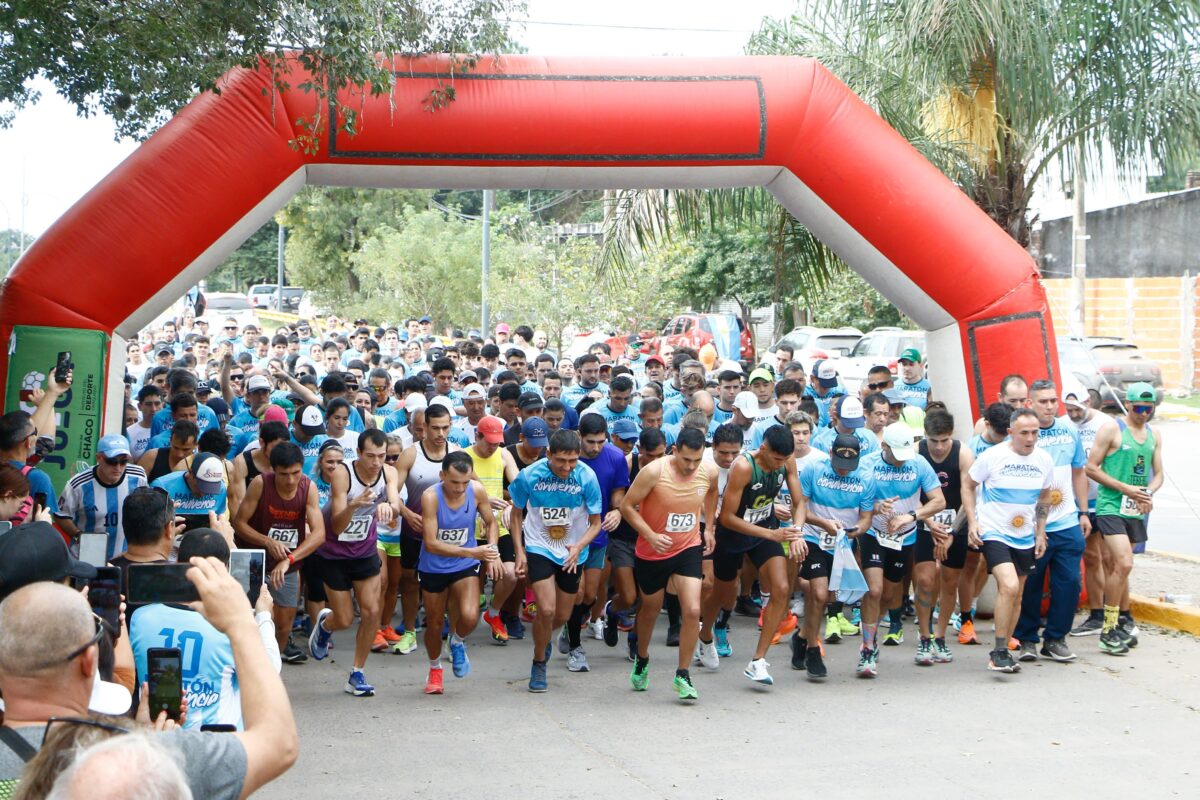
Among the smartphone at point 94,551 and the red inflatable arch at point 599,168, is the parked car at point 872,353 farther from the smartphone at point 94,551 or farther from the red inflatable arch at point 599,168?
the smartphone at point 94,551

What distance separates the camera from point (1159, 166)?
12125 millimetres

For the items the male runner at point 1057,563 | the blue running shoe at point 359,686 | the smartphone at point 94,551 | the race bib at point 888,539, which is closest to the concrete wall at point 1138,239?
the male runner at point 1057,563

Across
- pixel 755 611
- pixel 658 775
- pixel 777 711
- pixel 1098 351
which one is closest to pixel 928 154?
pixel 755 611

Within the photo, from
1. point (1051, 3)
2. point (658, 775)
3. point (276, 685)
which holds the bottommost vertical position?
point (658, 775)

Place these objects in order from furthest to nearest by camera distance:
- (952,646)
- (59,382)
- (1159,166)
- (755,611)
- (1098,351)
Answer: (1098,351)
(1159,166)
(755,611)
(952,646)
(59,382)

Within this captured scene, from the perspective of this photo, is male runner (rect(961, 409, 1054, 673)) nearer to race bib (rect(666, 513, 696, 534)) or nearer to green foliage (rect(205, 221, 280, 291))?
race bib (rect(666, 513, 696, 534))

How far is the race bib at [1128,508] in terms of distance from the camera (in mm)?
9555

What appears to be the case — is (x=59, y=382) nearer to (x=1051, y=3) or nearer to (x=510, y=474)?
(x=510, y=474)

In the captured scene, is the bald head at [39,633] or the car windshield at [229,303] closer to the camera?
the bald head at [39,633]

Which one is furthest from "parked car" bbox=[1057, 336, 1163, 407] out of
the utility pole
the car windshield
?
the car windshield

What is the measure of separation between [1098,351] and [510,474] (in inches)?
757

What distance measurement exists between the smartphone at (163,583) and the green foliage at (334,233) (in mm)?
42067

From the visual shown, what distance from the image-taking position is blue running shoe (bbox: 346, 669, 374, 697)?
331 inches

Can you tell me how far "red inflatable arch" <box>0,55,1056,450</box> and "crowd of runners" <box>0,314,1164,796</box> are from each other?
613mm
